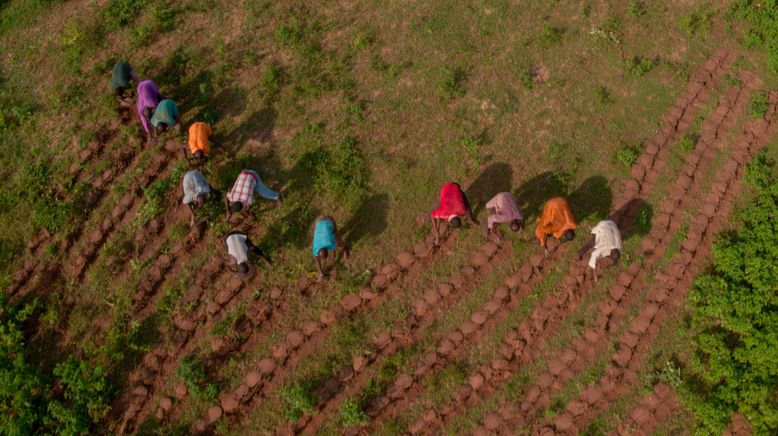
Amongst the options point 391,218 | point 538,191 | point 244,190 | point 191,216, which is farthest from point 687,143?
point 191,216

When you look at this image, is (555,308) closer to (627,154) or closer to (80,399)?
(627,154)

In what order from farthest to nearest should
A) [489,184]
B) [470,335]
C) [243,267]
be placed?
1. [489,184]
2. [470,335]
3. [243,267]

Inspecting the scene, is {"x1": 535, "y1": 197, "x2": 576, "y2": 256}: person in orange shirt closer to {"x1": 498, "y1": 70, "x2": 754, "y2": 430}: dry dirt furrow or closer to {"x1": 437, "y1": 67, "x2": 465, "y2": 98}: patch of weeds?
{"x1": 498, "y1": 70, "x2": 754, "y2": 430}: dry dirt furrow

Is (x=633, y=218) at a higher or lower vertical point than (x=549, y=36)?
lower

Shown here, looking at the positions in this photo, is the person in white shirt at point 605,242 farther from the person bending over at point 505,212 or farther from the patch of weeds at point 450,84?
the patch of weeds at point 450,84

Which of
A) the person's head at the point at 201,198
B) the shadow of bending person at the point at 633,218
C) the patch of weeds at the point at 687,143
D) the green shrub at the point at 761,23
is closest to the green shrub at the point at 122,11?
the person's head at the point at 201,198

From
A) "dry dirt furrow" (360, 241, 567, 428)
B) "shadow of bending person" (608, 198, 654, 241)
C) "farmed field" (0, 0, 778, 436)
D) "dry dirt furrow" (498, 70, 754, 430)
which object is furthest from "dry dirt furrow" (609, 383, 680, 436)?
"shadow of bending person" (608, 198, 654, 241)
